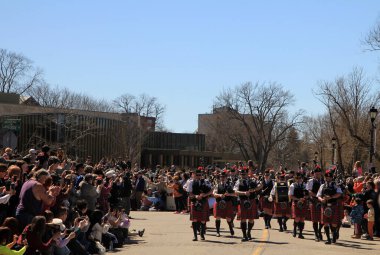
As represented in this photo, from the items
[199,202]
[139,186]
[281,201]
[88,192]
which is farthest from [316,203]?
[139,186]

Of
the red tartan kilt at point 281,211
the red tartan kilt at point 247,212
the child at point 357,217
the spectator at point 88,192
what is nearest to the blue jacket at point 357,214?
the child at point 357,217

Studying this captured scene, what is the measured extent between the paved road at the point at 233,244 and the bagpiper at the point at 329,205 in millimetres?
563

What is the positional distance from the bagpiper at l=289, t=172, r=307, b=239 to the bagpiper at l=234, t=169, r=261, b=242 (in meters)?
1.73

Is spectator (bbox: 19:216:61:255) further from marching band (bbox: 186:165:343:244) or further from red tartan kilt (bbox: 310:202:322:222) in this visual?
red tartan kilt (bbox: 310:202:322:222)

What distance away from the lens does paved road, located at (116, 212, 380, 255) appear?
15711mm

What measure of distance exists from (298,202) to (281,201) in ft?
7.51

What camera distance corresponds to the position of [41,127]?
5678cm

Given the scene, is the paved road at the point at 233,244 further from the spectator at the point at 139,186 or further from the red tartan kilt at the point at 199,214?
the spectator at the point at 139,186

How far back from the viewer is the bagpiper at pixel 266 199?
922 inches

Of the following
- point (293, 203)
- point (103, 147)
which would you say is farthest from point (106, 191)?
point (103, 147)

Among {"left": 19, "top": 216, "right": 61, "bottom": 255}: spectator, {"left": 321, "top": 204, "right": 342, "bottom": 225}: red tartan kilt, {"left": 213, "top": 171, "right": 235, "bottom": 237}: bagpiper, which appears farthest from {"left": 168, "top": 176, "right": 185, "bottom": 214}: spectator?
{"left": 19, "top": 216, "right": 61, "bottom": 255}: spectator

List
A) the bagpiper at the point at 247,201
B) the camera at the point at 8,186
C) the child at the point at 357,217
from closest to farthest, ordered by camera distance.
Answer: the camera at the point at 8,186
the bagpiper at the point at 247,201
the child at the point at 357,217

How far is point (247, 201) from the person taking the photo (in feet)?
61.7

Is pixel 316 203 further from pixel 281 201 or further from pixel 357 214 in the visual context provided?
pixel 281 201
